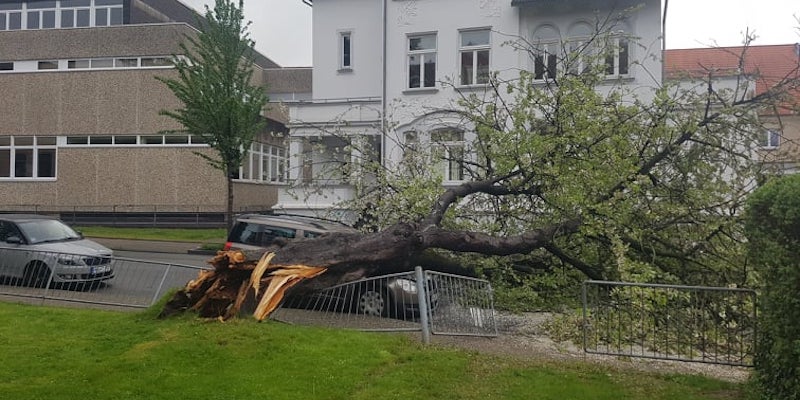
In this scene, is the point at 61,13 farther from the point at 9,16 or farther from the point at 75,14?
the point at 9,16

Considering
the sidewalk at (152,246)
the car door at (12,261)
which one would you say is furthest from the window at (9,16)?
the car door at (12,261)

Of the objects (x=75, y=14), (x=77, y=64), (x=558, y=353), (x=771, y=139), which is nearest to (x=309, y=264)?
(x=558, y=353)

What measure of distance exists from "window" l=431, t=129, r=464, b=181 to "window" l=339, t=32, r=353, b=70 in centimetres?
1271

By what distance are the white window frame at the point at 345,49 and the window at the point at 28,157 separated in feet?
46.5

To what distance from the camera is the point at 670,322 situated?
7.04 metres

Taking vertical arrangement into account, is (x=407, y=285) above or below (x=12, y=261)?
above

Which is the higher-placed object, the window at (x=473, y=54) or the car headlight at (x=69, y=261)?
the window at (x=473, y=54)

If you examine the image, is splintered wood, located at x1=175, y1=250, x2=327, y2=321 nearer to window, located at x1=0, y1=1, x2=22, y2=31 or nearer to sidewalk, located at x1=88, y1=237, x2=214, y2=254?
sidewalk, located at x1=88, y1=237, x2=214, y2=254

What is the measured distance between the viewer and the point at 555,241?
9.77 metres

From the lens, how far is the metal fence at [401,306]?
7.28m

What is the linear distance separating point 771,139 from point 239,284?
8.22m

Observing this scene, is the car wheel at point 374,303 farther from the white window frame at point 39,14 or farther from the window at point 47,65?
the white window frame at point 39,14

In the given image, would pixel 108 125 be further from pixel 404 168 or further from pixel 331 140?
pixel 404 168

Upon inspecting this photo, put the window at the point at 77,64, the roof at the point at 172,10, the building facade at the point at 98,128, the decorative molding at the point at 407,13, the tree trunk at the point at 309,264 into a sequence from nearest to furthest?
the tree trunk at the point at 309,264, the decorative molding at the point at 407,13, the building facade at the point at 98,128, the window at the point at 77,64, the roof at the point at 172,10
